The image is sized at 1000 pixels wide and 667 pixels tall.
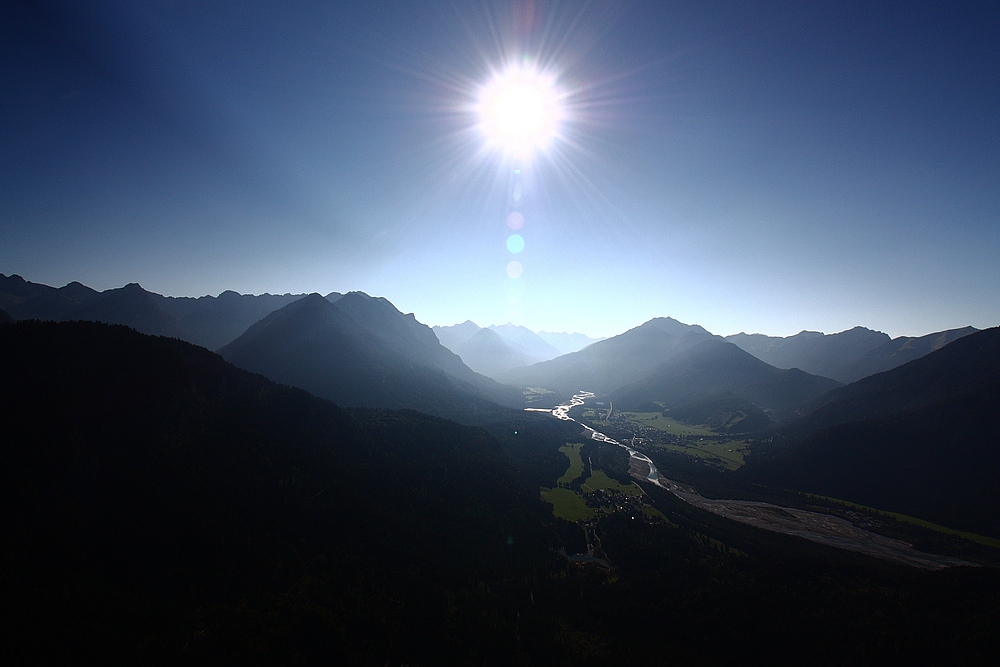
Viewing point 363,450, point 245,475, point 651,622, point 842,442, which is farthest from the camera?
point 842,442

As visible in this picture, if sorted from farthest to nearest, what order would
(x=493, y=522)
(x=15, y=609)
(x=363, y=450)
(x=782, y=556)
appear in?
(x=363, y=450), (x=493, y=522), (x=782, y=556), (x=15, y=609)

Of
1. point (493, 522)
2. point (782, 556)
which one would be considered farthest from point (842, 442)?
point (493, 522)

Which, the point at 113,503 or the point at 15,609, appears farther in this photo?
the point at 113,503

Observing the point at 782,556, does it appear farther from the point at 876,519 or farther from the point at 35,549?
the point at 35,549

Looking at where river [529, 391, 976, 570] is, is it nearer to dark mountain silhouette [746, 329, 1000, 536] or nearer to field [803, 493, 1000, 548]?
field [803, 493, 1000, 548]

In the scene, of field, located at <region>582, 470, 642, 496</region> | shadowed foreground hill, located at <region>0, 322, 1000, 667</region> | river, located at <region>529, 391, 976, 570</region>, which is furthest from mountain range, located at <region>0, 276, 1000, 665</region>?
field, located at <region>582, 470, 642, 496</region>

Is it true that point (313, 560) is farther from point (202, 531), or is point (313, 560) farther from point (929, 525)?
point (929, 525)

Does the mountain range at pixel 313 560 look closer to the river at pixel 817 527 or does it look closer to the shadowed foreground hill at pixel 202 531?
the shadowed foreground hill at pixel 202 531

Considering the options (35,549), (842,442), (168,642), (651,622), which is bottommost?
(651,622)
